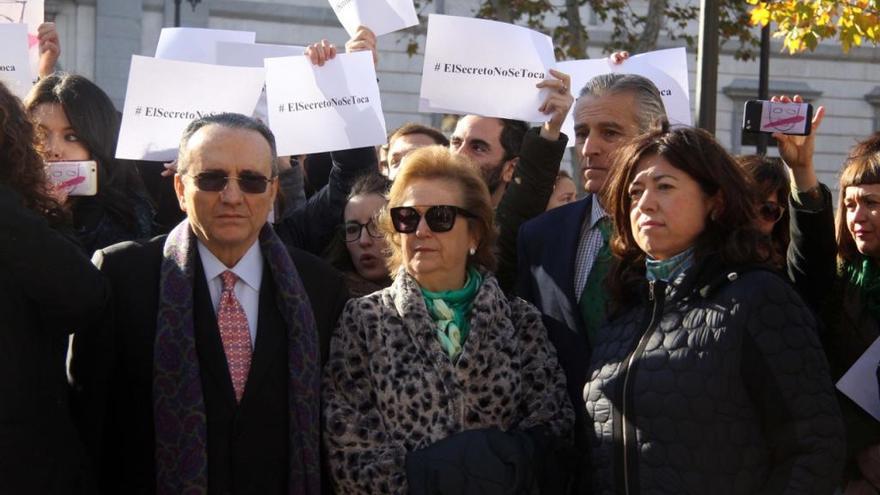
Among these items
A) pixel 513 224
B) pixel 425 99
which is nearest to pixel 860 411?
pixel 513 224

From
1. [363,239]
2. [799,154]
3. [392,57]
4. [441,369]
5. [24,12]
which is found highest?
[392,57]

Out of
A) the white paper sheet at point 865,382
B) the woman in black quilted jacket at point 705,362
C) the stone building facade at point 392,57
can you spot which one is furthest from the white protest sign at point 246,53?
the stone building facade at point 392,57

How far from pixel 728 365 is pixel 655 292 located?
1.14 feet

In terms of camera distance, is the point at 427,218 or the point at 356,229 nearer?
the point at 427,218

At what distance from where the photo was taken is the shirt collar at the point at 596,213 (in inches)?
173

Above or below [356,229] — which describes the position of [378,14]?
above

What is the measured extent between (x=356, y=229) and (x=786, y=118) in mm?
1732

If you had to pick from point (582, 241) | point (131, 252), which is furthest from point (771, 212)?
point (131, 252)

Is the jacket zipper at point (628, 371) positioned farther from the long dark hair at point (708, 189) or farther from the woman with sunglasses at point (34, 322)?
the woman with sunglasses at point (34, 322)

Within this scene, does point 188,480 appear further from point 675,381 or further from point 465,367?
point 675,381

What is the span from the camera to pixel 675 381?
355 centimetres

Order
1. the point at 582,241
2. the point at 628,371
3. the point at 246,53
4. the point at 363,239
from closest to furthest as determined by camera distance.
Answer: the point at 628,371 → the point at 582,241 → the point at 363,239 → the point at 246,53

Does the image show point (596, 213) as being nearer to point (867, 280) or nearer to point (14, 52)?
point (867, 280)

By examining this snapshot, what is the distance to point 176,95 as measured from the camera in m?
5.08
